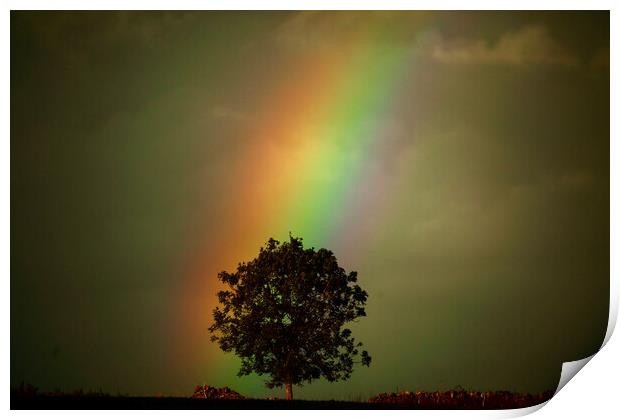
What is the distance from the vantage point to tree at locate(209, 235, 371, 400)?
17422 millimetres

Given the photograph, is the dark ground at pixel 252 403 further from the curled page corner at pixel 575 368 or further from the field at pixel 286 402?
the curled page corner at pixel 575 368

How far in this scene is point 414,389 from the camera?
16.0 m

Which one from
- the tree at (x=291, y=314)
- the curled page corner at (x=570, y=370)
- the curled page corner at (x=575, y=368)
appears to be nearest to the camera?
the curled page corner at (x=575, y=368)

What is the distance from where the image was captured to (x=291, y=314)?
17625 mm

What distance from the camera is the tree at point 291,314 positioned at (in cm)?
1742

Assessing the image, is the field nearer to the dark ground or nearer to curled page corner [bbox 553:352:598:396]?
the dark ground

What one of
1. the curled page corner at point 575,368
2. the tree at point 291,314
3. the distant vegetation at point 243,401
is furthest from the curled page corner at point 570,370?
the tree at point 291,314

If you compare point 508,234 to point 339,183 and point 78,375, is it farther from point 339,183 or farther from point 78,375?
point 78,375

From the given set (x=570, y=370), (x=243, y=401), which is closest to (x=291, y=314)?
(x=243, y=401)

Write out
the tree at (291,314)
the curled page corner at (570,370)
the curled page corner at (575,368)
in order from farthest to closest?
the tree at (291,314), the curled page corner at (570,370), the curled page corner at (575,368)

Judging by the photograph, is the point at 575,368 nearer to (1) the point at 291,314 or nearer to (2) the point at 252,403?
(2) the point at 252,403

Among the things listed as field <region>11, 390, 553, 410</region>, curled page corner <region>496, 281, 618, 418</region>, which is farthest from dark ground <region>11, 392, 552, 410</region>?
curled page corner <region>496, 281, 618, 418</region>
